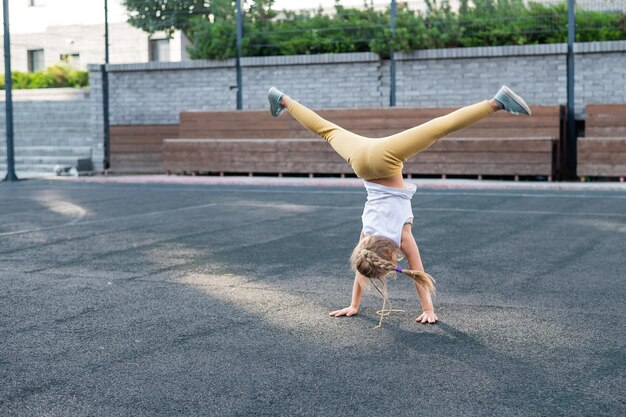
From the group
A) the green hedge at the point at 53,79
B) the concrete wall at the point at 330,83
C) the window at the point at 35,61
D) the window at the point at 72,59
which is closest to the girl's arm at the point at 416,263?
the concrete wall at the point at 330,83

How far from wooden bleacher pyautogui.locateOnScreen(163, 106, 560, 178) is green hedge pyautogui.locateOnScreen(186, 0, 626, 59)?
2.33 meters

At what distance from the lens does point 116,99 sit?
1045 inches

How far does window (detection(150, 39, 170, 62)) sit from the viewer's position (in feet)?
112

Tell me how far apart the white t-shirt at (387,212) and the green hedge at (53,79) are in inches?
1272

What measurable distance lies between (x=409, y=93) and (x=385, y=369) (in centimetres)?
1927

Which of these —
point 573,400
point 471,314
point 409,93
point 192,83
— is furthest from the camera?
point 192,83

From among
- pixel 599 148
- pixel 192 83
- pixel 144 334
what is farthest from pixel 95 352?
pixel 192 83

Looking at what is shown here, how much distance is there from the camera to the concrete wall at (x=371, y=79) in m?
21.9

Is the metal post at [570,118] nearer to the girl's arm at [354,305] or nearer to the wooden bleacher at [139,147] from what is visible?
the wooden bleacher at [139,147]

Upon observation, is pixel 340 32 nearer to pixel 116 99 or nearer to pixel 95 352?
pixel 116 99

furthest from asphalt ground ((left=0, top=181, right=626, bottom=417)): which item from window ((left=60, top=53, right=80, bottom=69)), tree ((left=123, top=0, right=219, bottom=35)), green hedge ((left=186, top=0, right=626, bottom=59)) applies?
window ((left=60, top=53, right=80, bottom=69))

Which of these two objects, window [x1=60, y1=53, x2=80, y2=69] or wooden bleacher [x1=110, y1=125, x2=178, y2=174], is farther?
window [x1=60, y1=53, x2=80, y2=69]

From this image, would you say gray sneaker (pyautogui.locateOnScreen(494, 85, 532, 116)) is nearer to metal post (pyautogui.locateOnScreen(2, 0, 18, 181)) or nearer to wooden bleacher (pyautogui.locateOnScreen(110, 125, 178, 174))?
metal post (pyautogui.locateOnScreen(2, 0, 18, 181))

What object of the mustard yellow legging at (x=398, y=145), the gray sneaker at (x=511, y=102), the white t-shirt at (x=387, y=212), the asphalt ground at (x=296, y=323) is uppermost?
the gray sneaker at (x=511, y=102)
